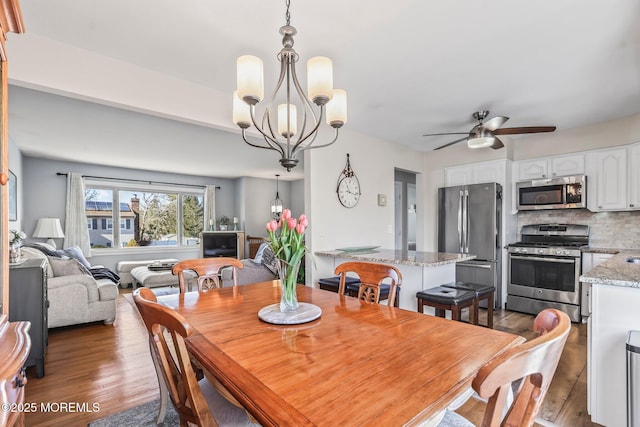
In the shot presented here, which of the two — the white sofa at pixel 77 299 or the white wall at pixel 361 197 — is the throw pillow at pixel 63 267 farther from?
the white wall at pixel 361 197

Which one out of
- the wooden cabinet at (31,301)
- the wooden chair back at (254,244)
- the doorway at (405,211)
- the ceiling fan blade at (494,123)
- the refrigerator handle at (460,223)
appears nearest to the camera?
the wooden cabinet at (31,301)

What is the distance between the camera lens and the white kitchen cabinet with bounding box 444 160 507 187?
440cm

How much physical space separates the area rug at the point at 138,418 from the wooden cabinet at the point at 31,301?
1.02m

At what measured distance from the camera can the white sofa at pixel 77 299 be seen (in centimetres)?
339

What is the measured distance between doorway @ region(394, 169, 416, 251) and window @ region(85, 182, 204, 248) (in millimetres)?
5027

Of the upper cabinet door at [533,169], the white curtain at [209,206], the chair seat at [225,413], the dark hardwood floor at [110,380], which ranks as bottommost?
the dark hardwood floor at [110,380]

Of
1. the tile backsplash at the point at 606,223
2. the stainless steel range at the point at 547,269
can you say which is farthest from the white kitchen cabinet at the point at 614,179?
the stainless steel range at the point at 547,269

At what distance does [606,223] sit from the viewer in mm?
3928

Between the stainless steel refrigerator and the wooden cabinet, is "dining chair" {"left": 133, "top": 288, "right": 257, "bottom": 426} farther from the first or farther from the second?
the stainless steel refrigerator

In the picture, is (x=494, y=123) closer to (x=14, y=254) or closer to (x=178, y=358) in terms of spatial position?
(x=178, y=358)

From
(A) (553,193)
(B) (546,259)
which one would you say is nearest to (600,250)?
(B) (546,259)

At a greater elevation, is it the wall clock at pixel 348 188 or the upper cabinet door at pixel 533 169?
the upper cabinet door at pixel 533 169

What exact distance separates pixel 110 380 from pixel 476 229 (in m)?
4.46

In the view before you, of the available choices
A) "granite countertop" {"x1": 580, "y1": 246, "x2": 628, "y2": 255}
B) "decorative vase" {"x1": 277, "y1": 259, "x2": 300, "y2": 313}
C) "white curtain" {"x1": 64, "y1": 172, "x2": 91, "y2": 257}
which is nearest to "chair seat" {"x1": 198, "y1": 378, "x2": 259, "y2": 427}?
"decorative vase" {"x1": 277, "y1": 259, "x2": 300, "y2": 313}
